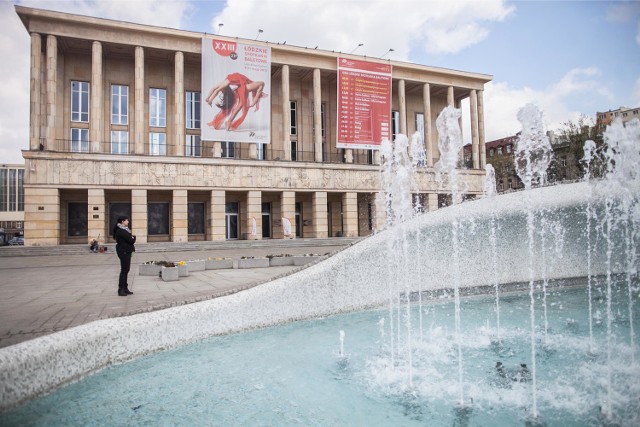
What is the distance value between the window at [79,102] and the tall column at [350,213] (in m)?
20.3

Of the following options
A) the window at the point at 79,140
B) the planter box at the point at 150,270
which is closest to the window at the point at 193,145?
the window at the point at 79,140

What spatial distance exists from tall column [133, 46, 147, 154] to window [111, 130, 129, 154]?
2290 mm

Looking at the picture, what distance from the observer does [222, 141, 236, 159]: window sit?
3128 centimetres

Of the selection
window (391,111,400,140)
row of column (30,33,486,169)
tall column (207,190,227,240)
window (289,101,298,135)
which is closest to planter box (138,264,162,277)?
tall column (207,190,227,240)

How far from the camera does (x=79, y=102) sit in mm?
28031

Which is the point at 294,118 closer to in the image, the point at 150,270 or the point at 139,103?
the point at 139,103

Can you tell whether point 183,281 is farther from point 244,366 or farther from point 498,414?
point 498,414

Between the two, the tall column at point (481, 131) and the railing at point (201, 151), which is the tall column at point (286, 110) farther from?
the tall column at point (481, 131)

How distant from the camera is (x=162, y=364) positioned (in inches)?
156

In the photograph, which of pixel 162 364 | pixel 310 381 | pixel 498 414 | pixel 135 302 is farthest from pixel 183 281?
pixel 498 414

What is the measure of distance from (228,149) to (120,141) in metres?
7.85

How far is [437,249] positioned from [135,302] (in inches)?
206

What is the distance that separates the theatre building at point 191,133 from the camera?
2488 centimetres

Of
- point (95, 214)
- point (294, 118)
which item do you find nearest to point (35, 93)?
point (95, 214)
